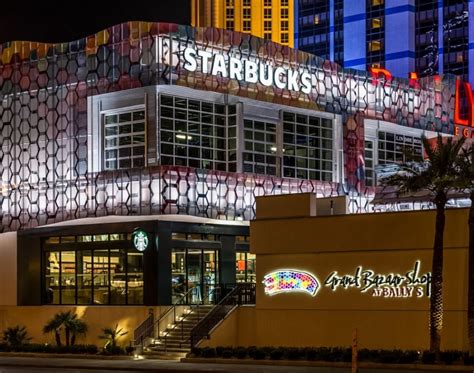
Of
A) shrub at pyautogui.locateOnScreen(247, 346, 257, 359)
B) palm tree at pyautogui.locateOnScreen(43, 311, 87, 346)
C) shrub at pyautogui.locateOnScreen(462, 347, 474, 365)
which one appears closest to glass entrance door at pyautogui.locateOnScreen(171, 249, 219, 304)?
palm tree at pyautogui.locateOnScreen(43, 311, 87, 346)

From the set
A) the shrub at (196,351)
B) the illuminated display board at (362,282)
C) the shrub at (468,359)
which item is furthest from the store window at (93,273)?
the shrub at (468,359)

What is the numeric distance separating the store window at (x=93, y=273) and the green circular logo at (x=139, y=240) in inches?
54.0

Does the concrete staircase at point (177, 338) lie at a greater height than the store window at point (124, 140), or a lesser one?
lesser

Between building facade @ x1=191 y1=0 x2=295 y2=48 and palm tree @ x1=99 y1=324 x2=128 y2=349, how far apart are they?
126m

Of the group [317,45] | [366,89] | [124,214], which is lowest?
[124,214]

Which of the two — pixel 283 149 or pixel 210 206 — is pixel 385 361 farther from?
pixel 283 149

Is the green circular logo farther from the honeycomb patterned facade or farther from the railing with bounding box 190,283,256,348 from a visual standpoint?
the railing with bounding box 190,283,256,348

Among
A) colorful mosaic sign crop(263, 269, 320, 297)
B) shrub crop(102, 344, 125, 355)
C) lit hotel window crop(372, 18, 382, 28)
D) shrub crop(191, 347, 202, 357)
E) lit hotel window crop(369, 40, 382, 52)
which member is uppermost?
lit hotel window crop(372, 18, 382, 28)

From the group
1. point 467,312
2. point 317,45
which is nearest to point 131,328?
point 467,312

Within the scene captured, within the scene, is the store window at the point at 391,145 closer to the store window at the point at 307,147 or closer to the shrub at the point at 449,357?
the store window at the point at 307,147

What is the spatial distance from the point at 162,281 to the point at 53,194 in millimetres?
9055

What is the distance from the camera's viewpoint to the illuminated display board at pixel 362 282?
38.0m

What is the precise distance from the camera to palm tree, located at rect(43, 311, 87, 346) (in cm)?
4547

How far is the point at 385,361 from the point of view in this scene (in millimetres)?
35188
